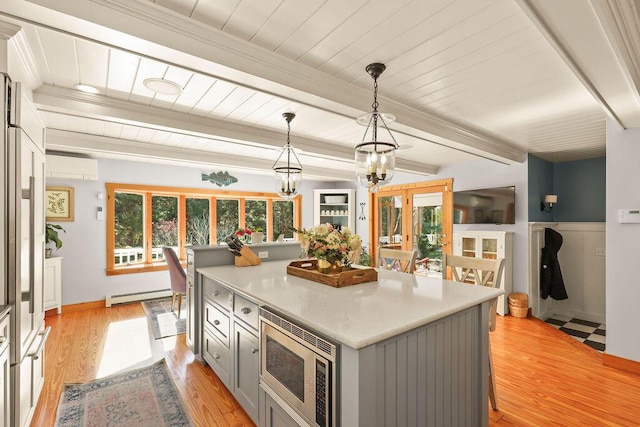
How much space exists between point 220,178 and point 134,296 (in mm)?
2347

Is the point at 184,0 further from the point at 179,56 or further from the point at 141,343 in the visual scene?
the point at 141,343

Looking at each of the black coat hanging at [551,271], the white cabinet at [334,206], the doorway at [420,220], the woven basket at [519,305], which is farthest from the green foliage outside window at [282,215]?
the black coat hanging at [551,271]

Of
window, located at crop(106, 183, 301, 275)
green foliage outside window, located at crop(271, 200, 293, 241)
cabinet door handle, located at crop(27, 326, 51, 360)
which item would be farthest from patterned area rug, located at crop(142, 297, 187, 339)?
green foliage outside window, located at crop(271, 200, 293, 241)

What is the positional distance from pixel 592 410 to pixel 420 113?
2.51 metres

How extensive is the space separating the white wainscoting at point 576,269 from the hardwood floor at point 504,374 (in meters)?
0.65

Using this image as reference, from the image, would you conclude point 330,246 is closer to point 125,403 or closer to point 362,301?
point 362,301

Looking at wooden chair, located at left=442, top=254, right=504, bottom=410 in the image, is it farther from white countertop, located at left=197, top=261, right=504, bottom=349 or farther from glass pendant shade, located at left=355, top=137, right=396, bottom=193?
glass pendant shade, located at left=355, top=137, right=396, bottom=193

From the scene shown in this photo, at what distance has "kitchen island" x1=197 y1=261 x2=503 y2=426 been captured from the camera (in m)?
1.18

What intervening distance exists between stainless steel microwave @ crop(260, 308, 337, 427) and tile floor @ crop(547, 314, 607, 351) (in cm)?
358

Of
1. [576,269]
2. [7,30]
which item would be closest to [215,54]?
[7,30]

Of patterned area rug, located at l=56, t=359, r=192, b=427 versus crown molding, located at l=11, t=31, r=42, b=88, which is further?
patterned area rug, located at l=56, t=359, r=192, b=427

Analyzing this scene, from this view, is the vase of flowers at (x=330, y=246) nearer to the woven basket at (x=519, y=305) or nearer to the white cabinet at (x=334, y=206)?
the woven basket at (x=519, y=305)

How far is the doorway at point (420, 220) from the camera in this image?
520 centimetres

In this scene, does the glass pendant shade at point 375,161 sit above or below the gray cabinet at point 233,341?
above
